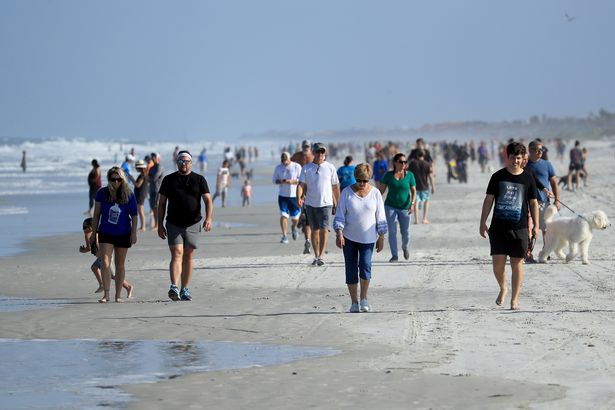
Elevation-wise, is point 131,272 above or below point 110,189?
below

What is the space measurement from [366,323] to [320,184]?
4.47 meters

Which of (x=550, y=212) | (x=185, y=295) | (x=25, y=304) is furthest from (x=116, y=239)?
(x=550, y=212)

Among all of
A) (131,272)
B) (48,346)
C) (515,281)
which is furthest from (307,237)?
(48,346)

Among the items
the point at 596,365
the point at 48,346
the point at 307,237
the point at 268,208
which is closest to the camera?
the point at 596,365

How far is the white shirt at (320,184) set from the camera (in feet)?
48.3

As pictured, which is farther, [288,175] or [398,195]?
[288,175]

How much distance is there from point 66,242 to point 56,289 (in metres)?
7.17

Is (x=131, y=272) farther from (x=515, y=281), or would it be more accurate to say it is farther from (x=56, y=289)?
(x=515, y=281)

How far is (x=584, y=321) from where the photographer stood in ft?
33.6

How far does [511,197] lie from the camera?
34.6ft

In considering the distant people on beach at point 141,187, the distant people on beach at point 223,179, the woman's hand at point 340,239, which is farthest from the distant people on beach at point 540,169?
the distant people on beach at point 223,179

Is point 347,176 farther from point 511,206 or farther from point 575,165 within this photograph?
point 575,165

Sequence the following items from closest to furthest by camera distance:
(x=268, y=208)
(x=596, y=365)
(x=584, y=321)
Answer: (x=596, y=365)
(x=584, y=321)
(x=268, y=208)

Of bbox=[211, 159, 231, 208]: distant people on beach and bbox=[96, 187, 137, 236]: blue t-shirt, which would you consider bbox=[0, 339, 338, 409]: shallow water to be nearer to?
bbox=[96, 187, 137, 236]: blue t-shirt
